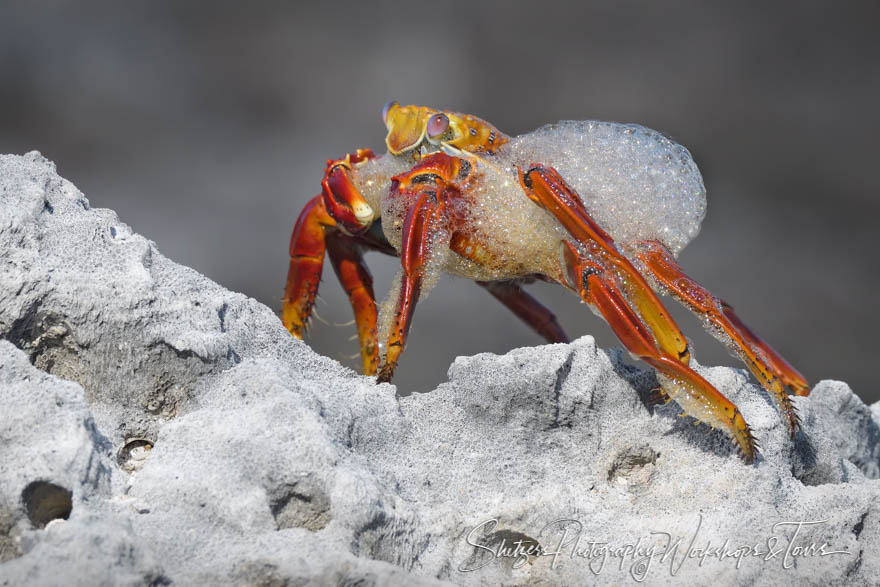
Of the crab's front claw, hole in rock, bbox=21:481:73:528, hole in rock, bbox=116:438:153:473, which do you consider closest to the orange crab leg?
the crab's front claw

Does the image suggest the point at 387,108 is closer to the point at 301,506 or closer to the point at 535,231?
the point at 535,231

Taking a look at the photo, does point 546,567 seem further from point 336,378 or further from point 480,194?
point 480,194

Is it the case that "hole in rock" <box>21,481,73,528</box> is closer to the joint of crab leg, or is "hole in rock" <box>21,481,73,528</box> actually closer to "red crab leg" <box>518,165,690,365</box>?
"red crab leg" <box>518,165,690,365</box>

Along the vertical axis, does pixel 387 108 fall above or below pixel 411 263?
above

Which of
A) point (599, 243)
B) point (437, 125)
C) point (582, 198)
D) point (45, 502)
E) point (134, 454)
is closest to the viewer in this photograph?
point (45, 502)

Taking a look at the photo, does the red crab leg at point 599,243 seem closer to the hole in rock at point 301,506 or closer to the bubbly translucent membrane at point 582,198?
the bubbly translucent membrane at point 582,198

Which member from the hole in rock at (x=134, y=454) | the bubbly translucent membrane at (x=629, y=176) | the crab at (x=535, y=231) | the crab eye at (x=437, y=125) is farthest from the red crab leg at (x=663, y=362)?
the hole in rock at (x=134, y=454)

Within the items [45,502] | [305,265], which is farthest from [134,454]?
[305,265]
